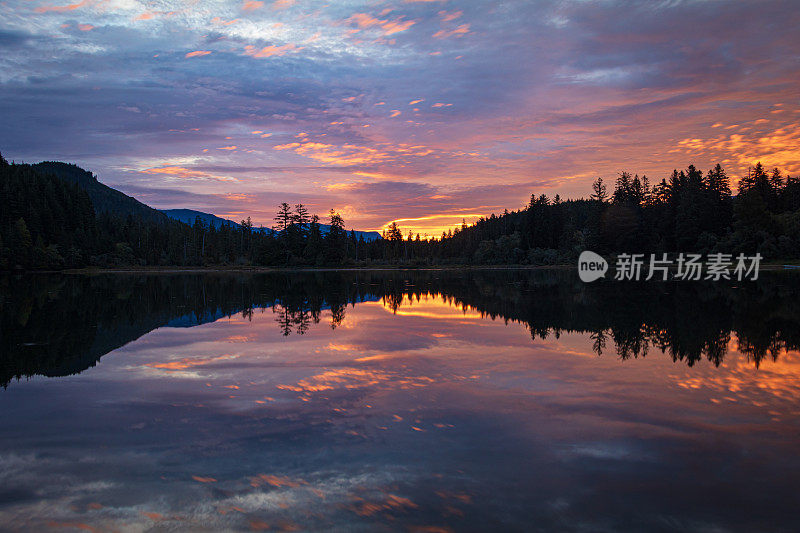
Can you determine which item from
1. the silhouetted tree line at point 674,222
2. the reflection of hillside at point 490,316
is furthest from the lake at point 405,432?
the silhouetted tree line at point 674,222

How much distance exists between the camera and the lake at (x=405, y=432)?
492 cm

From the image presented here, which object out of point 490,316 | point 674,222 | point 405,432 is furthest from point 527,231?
point 405,432

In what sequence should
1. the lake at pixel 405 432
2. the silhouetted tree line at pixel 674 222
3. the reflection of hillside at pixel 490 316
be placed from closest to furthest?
the lake at pixel 405 432 → the reflection of hillside at pixel 490 316 → the silhouetted tree line at pixel 674 222

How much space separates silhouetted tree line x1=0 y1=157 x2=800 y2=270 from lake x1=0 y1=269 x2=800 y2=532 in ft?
280

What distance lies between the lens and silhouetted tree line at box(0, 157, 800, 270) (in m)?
86.9

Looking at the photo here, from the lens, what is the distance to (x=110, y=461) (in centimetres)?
627

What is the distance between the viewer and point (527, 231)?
4872 inches

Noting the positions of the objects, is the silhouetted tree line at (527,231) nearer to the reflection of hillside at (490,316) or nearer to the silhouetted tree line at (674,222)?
the silhouetted tree line at (674,222)

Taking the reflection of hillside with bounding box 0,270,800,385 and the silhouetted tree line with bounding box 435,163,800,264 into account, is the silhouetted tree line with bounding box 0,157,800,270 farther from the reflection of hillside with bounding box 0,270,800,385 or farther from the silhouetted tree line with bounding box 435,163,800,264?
the reflection of hillside with bounding box 0,270,800,385

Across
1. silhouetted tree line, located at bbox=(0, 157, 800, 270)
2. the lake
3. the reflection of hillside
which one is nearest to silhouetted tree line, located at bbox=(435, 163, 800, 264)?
silhouetted tree line, located at bbox=(0, 157, 800, 270)

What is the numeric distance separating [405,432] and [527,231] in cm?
12157

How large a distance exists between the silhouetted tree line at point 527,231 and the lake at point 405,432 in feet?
280

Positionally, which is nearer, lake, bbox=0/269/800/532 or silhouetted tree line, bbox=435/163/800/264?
lake, bbox=0/269/800/532

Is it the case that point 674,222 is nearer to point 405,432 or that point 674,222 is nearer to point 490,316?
point 490,316
